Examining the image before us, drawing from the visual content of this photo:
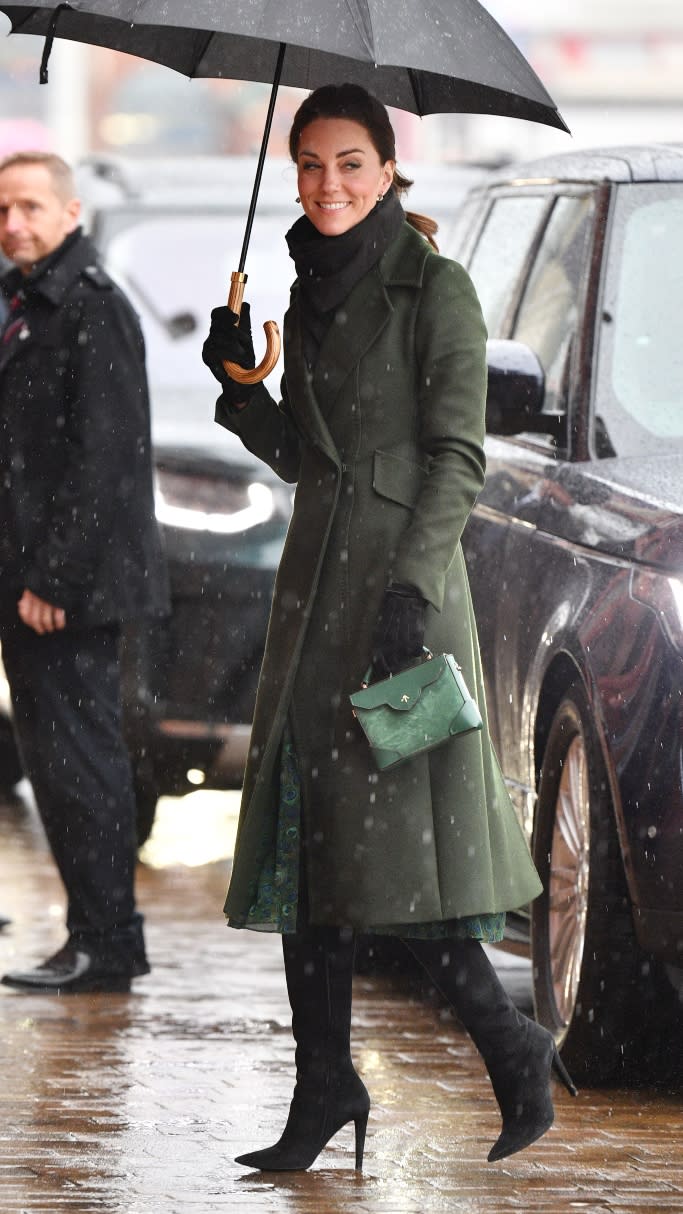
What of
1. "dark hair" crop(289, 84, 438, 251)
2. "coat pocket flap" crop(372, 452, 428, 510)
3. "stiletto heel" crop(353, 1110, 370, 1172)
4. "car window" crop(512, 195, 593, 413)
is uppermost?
"dark hair" crop(289, 84, 438, 251)

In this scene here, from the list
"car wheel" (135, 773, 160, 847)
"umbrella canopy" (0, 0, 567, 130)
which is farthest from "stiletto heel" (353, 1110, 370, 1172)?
"car wheel" (135, 773, 160, 847)

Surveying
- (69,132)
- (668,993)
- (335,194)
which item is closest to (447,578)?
(335,194)

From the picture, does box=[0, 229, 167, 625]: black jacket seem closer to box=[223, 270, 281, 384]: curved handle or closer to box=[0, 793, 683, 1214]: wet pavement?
box=[0, 793, 683, 1214]: wet pavement

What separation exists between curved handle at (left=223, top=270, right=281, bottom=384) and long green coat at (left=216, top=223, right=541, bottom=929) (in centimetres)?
6

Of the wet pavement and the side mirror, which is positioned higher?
the side mirror

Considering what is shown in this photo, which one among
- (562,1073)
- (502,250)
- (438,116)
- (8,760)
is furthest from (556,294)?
(438,116)

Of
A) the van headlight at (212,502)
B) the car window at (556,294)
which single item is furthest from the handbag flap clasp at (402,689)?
the van headlight at (212,502)

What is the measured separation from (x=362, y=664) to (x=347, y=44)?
1.13 metres

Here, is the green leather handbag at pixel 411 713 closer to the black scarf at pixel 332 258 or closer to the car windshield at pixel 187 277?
the black scarf at pixel 332 258

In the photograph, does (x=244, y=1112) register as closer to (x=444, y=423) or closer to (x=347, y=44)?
(x=444, y=423)

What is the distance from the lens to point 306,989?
497 cm

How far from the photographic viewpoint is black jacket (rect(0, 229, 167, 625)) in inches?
275

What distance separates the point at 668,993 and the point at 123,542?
6.89ft

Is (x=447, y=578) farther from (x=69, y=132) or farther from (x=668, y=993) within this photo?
(x=69, y=132)
